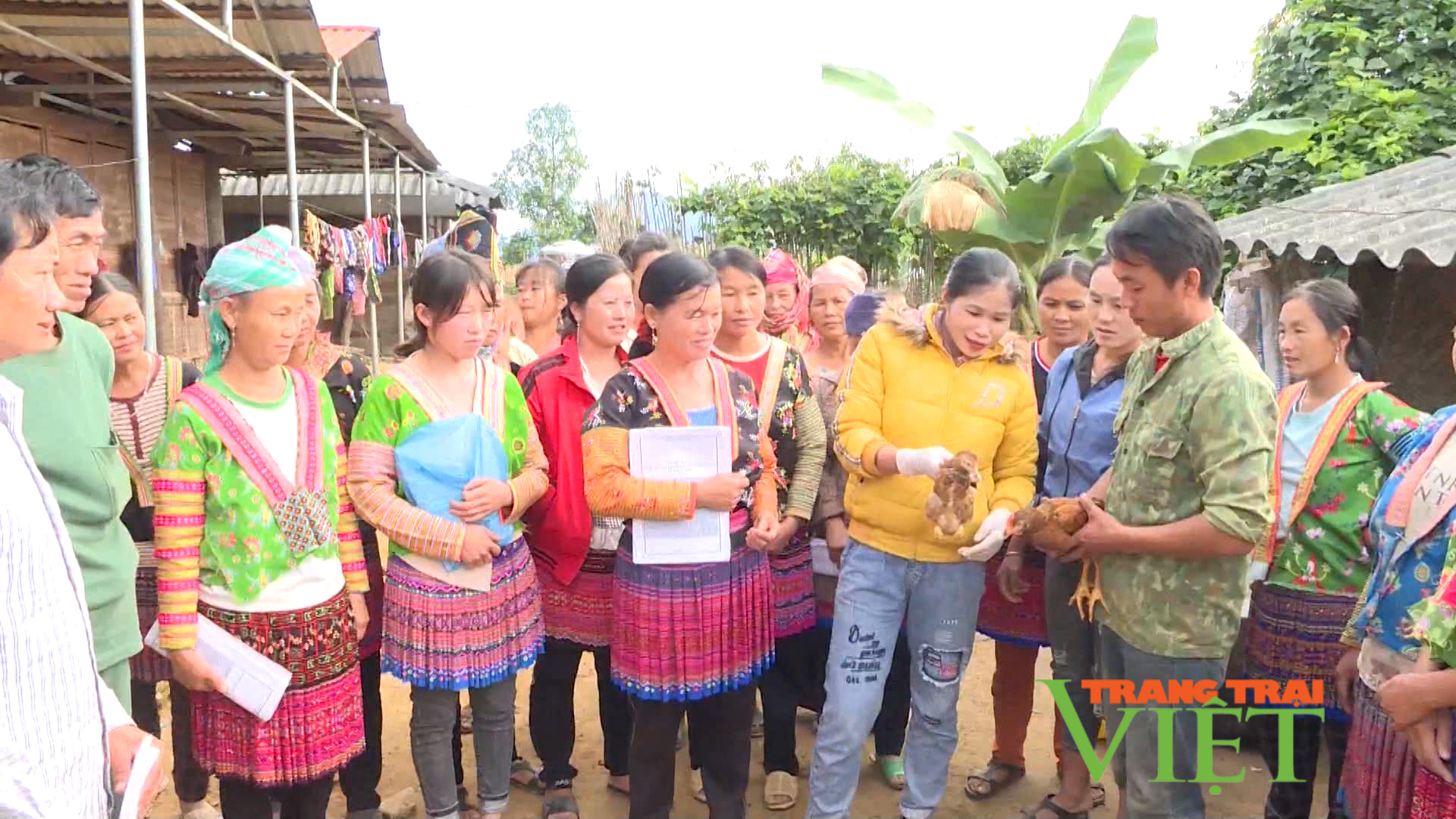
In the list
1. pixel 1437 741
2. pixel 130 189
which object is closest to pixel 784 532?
pixel 1437 741

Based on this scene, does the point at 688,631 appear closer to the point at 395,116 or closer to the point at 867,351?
the point at 867,351

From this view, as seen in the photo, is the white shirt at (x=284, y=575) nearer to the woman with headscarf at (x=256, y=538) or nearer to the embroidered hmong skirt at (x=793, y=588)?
the woman with headscarf at (x=256, y=538)

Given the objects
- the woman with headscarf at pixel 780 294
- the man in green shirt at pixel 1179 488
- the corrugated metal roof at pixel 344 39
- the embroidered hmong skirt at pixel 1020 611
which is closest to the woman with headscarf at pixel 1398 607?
the man in green shirt at pixel 1179 488

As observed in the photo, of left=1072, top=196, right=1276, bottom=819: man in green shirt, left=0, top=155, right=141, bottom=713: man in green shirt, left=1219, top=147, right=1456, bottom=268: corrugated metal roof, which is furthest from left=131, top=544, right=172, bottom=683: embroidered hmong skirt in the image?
left=1219, top=147, right=1456, bottom=268: corrugated metal roof

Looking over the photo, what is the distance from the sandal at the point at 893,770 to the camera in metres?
3.46

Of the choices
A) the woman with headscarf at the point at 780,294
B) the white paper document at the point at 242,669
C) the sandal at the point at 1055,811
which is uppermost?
the woman with headscarf at the point at 780,294

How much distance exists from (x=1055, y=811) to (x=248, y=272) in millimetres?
2918

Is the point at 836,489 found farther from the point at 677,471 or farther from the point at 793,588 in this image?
the point at 677,471

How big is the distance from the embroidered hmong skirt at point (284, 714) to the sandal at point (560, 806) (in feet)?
3.16

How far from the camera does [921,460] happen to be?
8.35 ft

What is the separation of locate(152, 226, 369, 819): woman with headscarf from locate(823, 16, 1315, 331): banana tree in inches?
261

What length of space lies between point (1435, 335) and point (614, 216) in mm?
7398

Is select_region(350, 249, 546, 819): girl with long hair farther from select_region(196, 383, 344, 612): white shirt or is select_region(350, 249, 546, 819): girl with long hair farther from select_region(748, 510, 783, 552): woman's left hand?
select_region(748, 510, 783, 552): woman's left hand

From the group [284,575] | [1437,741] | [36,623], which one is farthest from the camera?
[284,575]
